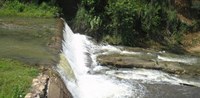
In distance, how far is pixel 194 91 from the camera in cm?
1440

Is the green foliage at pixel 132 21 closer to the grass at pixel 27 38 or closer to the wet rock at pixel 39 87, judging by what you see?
the grass at pixel 27 38

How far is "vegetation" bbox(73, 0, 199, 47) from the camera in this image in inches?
808

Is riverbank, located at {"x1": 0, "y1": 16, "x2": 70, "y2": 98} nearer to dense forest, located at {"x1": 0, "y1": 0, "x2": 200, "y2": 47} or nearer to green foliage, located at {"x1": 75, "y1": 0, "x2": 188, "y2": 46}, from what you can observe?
dense forest, located at {"x1": 0, "y1": 0, "x2": 200, "y2": 47}

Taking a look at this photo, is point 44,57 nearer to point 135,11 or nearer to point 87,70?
point 87,70

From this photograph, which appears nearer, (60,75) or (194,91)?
(60,75)

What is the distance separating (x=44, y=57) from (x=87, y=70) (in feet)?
8.97

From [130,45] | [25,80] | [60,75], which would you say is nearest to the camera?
[25,80]

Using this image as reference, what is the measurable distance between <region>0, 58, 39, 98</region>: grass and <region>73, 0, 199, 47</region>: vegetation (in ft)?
30.7

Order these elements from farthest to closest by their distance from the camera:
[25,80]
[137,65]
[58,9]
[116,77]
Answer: [58,9], [137,65], [116,77], [25,80]

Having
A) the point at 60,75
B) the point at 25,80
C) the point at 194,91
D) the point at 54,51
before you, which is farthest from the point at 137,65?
the point at 25,80

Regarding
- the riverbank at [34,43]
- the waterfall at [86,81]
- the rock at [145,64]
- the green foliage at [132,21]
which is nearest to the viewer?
the riverbank at [34,43]

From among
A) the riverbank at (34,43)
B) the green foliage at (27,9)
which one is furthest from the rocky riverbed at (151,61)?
the green foliage at (27,9)

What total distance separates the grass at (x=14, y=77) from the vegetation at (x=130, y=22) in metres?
9.34

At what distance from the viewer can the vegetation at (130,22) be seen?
67.4ft
